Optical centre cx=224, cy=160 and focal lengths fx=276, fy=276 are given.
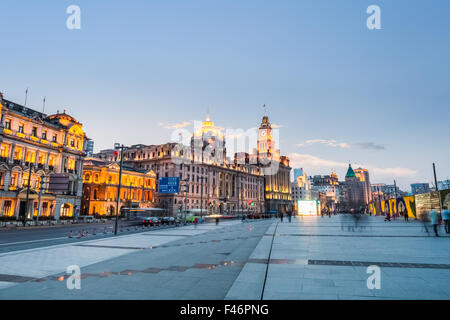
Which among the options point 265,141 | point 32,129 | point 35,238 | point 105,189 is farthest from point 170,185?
point 265,141

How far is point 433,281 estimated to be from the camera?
7.47m

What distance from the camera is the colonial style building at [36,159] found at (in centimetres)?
4553

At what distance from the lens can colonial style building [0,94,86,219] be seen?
45.5 m

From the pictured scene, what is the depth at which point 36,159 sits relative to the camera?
50.8 meters

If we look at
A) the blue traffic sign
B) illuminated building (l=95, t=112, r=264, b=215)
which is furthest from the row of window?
illuminated building (l=95, t=112, r=264, b=215)

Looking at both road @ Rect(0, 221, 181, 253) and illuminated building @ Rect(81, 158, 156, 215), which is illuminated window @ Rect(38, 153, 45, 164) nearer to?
illuminated building @ Rect(81, 158, 156, 215)

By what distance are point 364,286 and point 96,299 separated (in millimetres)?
6774

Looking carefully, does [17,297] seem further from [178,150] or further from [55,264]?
[178,150]

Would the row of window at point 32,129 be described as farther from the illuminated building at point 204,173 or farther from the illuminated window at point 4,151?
the illuminated building at point 204,173

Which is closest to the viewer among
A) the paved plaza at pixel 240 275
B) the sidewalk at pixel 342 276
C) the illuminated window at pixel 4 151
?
the sidewalk at pixel 342 276

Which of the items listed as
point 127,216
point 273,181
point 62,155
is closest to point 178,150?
point 127,216

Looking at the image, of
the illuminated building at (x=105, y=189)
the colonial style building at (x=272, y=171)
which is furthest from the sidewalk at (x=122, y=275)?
the colonial style building at (x=272, y=171)
